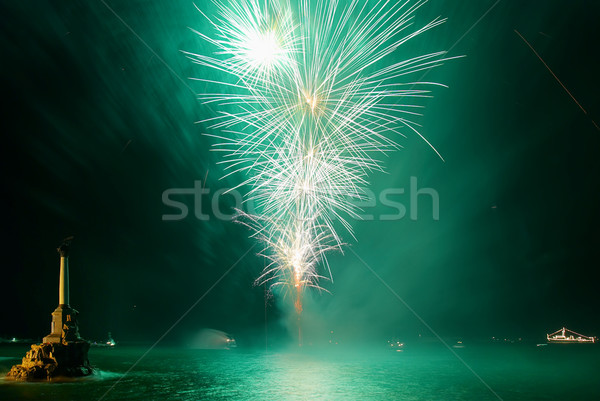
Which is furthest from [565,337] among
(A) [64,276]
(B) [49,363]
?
(B) [49,363]

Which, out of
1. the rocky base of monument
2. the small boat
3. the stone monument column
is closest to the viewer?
the rocky base of monument

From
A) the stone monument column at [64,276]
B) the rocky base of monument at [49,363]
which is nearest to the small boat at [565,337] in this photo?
the rocky base of monument at [49,363]

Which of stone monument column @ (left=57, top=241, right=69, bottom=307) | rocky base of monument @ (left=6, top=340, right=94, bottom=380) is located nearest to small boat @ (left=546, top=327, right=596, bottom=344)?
rocky base of monument @ (left=6, top=340, right=94, bottom=380)

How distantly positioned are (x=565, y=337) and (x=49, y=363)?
160 metres

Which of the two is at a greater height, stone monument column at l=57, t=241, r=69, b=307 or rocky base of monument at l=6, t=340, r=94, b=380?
stone monument column at l=57, t=241, r=69, b=307

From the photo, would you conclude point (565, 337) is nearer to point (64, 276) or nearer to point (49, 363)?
point (64, 276)

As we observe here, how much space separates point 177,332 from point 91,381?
6224cm

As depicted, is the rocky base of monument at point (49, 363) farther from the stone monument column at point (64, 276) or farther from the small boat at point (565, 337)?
the small boat at point (565, 337)

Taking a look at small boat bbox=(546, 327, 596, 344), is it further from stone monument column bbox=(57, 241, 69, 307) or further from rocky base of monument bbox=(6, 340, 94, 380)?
A: stone monument column bbox=(57, 241, 69, 307)

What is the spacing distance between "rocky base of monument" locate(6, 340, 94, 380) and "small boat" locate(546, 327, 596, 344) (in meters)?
154

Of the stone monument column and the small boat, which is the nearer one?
the stone monument column

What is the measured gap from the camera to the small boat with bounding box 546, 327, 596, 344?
14325cm

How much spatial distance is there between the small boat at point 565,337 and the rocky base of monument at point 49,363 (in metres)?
154

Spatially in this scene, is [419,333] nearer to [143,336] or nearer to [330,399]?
[143,336]
